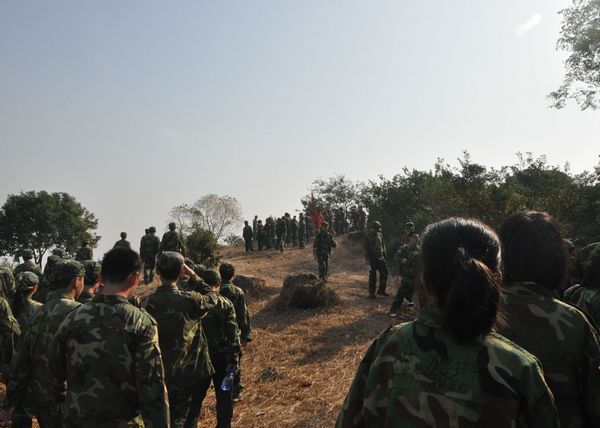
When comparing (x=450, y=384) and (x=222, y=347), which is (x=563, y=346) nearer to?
(x=450, y=384)

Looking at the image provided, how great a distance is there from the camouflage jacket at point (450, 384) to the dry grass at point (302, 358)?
12.7 feet

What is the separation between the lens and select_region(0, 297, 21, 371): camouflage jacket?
4.95 meters

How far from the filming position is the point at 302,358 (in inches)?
309

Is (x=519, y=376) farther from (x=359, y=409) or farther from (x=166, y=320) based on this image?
(x=166, y=320)

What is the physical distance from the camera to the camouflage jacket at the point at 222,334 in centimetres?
481

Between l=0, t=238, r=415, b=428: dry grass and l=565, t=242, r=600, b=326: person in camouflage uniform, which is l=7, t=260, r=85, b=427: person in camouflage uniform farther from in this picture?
l=565, t=242, r=600, b=326: person in camouflage uniform

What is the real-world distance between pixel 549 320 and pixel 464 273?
3.07 feet

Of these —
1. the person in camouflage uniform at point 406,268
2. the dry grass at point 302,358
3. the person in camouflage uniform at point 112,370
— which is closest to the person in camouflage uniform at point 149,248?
the dry grass at point 302,358

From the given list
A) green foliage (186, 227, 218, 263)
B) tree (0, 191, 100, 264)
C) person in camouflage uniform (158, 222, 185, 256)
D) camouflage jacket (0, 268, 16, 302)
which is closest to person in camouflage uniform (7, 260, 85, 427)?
camouflage jacket (0, 268, 16, 302)

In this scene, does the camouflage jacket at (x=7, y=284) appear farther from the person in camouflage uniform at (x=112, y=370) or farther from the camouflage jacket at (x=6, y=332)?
the person in camouflage uniform at (x=112, y=370)

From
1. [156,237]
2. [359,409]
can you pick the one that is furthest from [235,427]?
[156,237]

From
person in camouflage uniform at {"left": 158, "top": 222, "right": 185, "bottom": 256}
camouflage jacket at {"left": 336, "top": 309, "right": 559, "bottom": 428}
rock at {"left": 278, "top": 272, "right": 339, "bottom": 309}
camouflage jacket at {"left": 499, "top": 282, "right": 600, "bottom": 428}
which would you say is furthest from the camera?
person in camouflage uniform at {"left": 158, "top": 222, "right": 185, "bottom": 256}

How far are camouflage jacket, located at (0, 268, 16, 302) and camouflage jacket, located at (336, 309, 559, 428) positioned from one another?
27.5 feet

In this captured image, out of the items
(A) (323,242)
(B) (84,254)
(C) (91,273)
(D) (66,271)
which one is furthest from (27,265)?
(A) (323,242)
